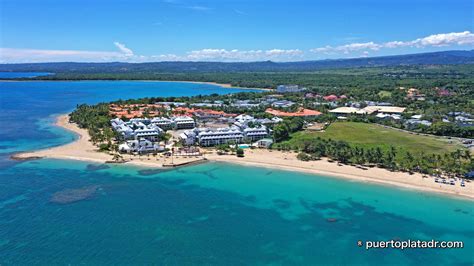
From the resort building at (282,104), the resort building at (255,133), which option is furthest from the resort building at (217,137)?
the resort building at (282,104)

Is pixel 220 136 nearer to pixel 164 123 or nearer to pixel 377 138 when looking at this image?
pixel 164 123

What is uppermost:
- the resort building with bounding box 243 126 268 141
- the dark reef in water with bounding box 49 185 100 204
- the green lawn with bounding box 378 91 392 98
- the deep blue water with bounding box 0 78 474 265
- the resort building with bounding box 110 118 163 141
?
the resort building with bounding box 110 118 163 141

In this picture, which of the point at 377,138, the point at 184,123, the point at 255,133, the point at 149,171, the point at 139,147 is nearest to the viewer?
the point at 149,171

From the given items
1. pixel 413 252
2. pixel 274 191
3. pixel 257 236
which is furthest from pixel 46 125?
pixel 413 252

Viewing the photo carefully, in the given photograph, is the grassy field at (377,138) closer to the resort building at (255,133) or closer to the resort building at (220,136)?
the resort building at (255,133)

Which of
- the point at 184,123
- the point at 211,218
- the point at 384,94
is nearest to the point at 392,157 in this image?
the point at 211,218

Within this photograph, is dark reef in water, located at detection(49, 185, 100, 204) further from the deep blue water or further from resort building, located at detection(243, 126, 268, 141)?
resort building, located at detection(243, 126, 268, 141)

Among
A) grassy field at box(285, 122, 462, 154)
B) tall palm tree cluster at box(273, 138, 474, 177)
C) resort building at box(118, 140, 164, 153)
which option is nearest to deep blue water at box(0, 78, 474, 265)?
resort building at box(118, 140, 164, 153)
